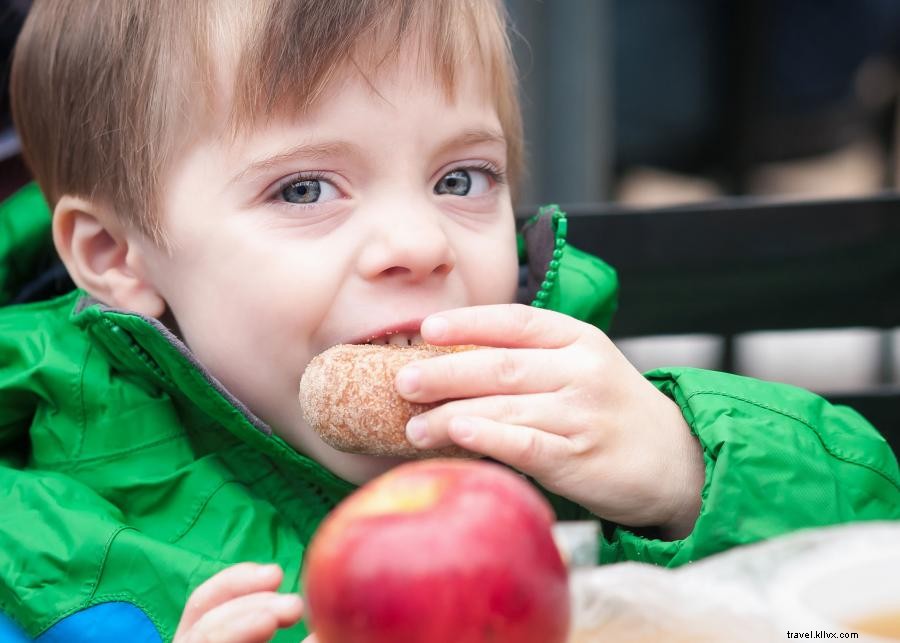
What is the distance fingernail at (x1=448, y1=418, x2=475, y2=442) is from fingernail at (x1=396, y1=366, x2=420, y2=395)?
0.06 m

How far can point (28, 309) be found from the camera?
152 cm

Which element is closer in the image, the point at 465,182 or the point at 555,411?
the point at 555,411

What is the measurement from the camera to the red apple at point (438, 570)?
24.9 inches

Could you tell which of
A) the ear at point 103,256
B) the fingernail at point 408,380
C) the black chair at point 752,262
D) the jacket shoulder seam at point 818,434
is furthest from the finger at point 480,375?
the black chair at point 752,262

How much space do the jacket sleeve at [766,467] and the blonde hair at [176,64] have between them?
487 mm

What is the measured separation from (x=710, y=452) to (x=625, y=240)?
63 centimetres

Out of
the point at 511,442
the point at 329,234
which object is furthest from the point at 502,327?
the point at 329,234

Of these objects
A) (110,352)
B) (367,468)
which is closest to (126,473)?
(110,352)

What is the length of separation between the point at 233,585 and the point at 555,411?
0.37 metres

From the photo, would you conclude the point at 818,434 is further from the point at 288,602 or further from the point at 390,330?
the point at 288,602

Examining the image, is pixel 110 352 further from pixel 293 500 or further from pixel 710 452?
pixel 710 452

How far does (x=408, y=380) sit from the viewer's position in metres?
1.10

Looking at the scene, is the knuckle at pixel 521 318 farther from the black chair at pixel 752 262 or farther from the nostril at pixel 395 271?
the black chair at pixel 752 262

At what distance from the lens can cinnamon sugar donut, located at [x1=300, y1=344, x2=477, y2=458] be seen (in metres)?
1.12
